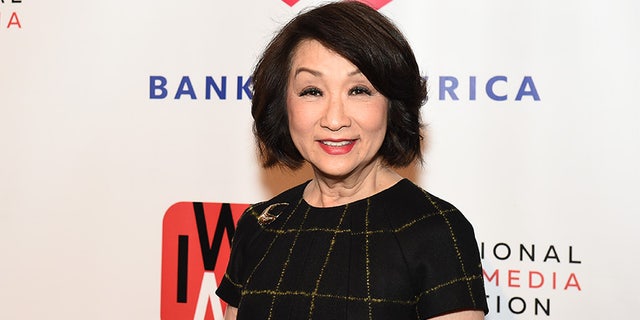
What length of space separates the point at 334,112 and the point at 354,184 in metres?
0.16

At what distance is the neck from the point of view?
141 centimetres

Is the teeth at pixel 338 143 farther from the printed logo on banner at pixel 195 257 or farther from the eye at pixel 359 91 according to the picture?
→ the printed logo on banner at pixel 195 257

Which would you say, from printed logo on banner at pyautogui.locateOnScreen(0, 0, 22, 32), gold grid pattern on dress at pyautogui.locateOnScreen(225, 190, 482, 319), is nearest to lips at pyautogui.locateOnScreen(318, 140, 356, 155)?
gold grid pattern on dress at pyautogui.locateOnScreen(225, 190, 482, 319)

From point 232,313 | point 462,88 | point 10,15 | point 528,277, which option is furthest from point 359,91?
point 10,15

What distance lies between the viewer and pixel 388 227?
132cm

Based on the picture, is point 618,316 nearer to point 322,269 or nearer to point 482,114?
point 482,114

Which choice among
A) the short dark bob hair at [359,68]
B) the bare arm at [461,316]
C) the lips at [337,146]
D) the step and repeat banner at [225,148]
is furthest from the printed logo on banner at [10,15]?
the bare arm at [461,316]

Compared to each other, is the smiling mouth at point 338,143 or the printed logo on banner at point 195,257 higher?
the smiling mouth at point 338,143

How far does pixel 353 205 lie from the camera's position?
140 centimetres

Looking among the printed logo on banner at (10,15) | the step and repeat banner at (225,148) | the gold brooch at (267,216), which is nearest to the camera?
the gold brooch at (267,216)

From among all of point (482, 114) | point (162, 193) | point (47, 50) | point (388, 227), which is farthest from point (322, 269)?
point (47, 50)

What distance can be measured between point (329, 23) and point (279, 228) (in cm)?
38

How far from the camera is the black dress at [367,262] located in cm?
126

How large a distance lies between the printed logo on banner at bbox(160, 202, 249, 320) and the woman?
592mm
